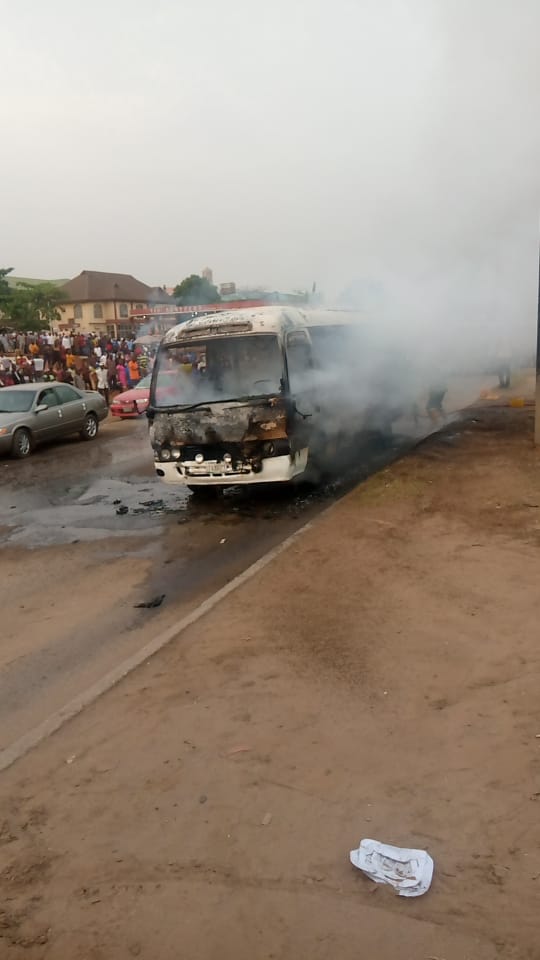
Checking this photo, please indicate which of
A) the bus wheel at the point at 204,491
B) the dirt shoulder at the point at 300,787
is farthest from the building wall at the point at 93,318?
the dirt shoulder at the point at 300,787

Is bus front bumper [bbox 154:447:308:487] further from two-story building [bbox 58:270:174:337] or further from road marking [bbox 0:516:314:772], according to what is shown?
two-story building [bbox 58:270:174:337]

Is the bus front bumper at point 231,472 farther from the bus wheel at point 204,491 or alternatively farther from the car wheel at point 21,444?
the car wheel at point 21,444

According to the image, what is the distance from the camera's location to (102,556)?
7223mm

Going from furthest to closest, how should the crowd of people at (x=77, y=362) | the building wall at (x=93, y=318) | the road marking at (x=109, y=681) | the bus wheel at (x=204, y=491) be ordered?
the building wall at (x=93, y=318), the crowd of people at (x=77, y=362), the bus wheel at (x=204, y=491), the road marking at (x=109, y=681)

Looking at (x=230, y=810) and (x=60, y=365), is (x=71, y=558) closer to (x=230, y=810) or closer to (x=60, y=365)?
(x=230, y=810)

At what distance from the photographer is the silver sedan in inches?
520

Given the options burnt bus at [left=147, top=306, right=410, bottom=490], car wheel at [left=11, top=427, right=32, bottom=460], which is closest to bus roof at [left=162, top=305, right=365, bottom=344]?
burnt bus at [left=147, top=306, right=410, bottom=490]

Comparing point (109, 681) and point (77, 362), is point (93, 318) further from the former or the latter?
point (109, 681)

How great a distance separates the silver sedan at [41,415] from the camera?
1321cm

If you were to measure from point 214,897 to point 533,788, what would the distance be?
4.64ft

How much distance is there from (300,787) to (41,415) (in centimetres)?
1193

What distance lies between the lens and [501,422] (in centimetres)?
1241

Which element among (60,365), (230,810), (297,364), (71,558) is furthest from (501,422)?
(60,365)

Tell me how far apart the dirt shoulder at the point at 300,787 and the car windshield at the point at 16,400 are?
9.83 m
